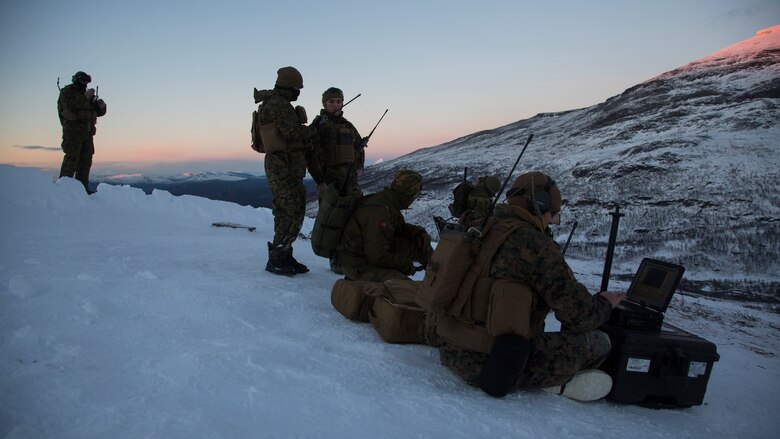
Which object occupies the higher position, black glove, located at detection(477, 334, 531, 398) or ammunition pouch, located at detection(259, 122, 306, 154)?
ammunition pouch, located at detection(259, 122, 306, 154)

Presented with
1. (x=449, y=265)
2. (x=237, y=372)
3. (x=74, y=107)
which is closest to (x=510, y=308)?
(x=449, y=265)

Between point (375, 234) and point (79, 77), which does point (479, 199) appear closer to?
point (375, 234)

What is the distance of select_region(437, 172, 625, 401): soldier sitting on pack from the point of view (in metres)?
2.96

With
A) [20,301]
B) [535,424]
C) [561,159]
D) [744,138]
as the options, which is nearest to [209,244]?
[20,301]

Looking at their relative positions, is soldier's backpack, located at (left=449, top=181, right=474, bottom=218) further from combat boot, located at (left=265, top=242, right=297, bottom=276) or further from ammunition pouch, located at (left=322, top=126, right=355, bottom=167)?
combat boot, located at (left=265, top=242, right=297, bottom=276)

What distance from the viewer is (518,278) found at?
2.99 meters

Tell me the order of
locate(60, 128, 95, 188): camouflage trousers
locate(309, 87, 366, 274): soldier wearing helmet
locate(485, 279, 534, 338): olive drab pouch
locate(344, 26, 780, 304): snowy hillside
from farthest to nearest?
1. locate(60, 128, 95, 188): camouflage trousers
2. locate(344, 26, 780, 304): snowy hillside
3. locate(309, 87, 366, 274): soldier wearing helmet
4. locate(485, 279, 534, 338): olive drab pouch

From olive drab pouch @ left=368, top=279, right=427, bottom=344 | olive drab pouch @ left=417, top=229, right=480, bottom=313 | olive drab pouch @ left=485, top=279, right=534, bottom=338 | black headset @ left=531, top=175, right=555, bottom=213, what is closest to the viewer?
olive drab pouch @ left=485, top=279, right=534, bottom=338

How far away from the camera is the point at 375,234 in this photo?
501 cm

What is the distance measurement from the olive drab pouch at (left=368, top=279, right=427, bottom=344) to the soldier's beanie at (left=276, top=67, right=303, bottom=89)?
2908 millimetres

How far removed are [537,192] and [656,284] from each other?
47.3 inches

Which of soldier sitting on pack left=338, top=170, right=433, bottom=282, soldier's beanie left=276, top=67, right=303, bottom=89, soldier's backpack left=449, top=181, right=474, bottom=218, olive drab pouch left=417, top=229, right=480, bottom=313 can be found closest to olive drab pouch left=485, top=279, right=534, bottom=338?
olive drab pouch left=417, top=229, right=480, bottom=313

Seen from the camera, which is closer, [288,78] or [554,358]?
[554,358]

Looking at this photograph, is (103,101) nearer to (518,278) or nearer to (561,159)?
(518,278)
